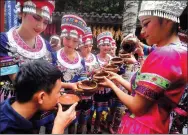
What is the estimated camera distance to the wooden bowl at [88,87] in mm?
1545

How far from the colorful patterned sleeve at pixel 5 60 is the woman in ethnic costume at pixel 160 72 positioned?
74cm

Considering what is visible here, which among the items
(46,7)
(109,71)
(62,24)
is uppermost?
(46,7)

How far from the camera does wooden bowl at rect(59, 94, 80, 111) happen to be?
1.33 m

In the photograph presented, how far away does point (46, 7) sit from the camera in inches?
55.6

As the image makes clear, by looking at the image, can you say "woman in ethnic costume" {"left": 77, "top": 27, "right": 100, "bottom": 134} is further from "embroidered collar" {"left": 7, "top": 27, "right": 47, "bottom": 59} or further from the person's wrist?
the person's wrist

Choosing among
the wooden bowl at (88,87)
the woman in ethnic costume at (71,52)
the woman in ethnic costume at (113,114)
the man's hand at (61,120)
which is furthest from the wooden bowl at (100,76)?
the woman in ethnic costume at (113,114)

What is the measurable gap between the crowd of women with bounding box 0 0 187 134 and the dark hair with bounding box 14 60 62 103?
0.27 meters

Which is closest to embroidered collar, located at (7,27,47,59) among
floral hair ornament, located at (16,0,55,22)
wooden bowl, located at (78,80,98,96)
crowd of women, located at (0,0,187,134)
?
crowd of women, located at (0,0,187,134)

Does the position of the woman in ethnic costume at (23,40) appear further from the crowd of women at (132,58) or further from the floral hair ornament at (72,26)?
the floral hair ornament at (72,26)

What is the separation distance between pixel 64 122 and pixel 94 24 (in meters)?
0.93

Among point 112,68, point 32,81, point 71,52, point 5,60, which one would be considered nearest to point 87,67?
point 71,52

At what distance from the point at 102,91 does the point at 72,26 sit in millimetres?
874

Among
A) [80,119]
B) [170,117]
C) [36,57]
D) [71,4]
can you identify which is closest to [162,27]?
[170,117]

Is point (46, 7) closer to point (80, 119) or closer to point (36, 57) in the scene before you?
point (36, 57)
